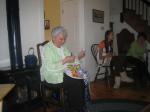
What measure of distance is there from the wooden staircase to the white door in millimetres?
1906

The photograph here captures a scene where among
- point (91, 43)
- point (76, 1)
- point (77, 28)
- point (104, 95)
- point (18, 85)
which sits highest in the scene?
point (76, 1)

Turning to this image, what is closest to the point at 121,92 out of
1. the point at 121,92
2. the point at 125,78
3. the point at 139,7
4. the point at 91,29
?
the point at 121,92

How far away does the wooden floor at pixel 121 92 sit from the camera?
14.1 ft

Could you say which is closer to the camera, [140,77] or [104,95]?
[104,95]

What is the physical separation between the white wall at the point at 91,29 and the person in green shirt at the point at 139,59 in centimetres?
94

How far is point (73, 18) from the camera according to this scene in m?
5.43

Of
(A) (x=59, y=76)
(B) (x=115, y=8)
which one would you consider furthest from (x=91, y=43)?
(A) (x=59, y=76)

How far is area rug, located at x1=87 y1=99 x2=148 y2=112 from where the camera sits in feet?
11.9

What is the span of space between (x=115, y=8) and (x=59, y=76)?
4.53 metres

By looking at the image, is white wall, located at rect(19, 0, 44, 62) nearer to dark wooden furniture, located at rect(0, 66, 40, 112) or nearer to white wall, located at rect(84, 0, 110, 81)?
dark wooden furniture, located at rect(0, 66, 40, 112)

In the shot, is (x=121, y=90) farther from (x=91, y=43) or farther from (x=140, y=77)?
(x=91, y=43)

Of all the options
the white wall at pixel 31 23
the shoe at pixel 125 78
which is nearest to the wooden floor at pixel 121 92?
the shoe at pixel 125 78

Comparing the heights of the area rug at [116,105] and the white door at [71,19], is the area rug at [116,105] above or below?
below

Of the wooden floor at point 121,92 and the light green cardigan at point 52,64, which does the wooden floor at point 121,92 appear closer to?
the wooden floor at point 121,92
